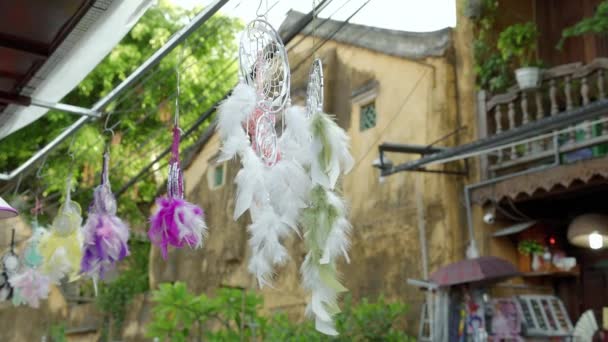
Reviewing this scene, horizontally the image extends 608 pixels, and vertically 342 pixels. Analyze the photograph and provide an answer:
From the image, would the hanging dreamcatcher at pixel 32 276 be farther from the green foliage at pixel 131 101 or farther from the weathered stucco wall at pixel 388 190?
the green foliage at pixel 131 101

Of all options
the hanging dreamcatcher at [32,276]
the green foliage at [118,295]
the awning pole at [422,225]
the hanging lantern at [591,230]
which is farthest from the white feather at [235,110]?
the green foliage at [118,295]

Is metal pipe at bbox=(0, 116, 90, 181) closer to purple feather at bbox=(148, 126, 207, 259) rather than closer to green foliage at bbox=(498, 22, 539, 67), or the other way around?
purple feather at bbox=(148, 126, 207, 259)

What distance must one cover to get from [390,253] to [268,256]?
6875 millimetres

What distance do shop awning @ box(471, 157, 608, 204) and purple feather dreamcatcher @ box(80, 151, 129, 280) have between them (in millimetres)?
4548

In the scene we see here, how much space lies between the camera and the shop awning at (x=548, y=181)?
25.8 ft

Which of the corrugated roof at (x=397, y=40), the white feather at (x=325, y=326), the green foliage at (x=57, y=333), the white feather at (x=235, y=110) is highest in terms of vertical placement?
the corrugated roof at (x=397, y=40)

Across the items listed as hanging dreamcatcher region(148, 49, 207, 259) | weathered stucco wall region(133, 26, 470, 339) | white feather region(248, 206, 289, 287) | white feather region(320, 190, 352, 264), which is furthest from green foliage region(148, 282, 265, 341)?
white feather region(320, 190, 352, 264)

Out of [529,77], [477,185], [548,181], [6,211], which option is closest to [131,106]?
[477,185]

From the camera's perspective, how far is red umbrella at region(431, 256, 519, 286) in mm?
8203

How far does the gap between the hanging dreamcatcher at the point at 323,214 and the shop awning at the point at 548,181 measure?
4888 millimetres

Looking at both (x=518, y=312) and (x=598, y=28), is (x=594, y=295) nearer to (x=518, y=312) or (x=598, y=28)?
(x=518, y=312)

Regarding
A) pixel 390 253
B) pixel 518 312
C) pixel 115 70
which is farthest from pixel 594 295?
pixel 115 70

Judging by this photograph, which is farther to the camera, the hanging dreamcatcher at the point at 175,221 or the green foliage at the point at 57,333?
the green foliage at the point at 57,333

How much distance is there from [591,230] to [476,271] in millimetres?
1245
